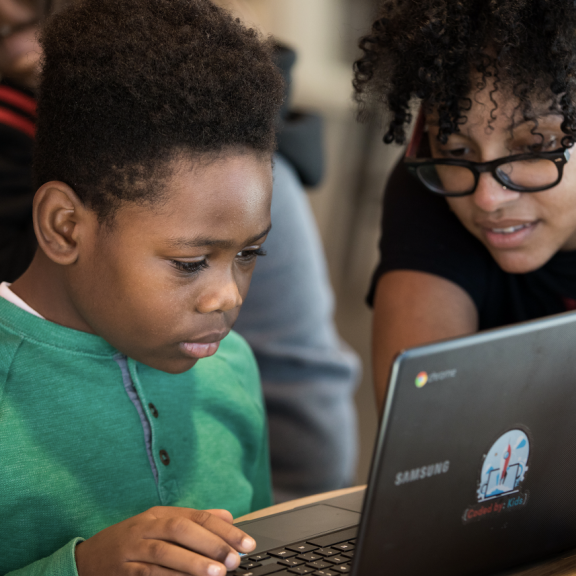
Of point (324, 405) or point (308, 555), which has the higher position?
point (324, 405)

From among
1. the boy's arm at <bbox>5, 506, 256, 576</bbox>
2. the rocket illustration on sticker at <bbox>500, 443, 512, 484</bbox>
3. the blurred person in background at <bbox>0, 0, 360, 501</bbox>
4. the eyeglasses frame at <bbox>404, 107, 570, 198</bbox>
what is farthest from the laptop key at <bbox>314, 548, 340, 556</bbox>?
the blurred person in background at <bbox>0, 0, 360, 501</bbox>

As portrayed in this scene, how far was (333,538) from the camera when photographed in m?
0.82

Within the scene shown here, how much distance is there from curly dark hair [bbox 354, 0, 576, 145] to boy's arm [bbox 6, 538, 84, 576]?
0.69 m

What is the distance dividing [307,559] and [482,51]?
0.67m

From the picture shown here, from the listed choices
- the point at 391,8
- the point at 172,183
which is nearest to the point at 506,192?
the point at 391,8

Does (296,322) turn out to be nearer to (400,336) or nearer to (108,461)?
(400,336)

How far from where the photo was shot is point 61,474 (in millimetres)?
848

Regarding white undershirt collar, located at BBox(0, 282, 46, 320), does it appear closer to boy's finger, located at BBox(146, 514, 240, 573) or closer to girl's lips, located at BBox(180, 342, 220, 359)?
girl's lips, located at BBox(180, 342, 220, 359)

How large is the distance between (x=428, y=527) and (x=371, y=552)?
6cm

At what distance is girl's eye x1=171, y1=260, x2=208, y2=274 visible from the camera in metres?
0.81

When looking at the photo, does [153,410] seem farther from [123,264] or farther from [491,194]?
[491,194]

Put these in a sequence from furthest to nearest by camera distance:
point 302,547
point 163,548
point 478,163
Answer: point 478,163 → point 302,547 → point 163,548

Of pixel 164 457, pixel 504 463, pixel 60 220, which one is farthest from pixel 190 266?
pixel 504 463

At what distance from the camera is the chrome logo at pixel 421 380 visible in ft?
1.85
